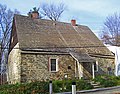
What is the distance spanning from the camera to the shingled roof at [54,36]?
27734 millimetres

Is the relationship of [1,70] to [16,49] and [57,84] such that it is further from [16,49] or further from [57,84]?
[57,84]

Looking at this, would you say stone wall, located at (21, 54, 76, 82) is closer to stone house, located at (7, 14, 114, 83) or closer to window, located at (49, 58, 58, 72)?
stone house, located at (7, 14, 114, 83)

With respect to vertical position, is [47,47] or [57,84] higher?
[47,47]

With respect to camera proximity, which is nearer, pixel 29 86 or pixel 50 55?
pixel 29 86

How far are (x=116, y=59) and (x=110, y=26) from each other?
84.8ft

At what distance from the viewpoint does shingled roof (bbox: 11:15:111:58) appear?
27.7m

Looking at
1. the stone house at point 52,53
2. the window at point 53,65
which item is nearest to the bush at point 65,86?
the stone house at point 52,53

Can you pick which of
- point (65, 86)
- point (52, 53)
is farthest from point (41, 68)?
point (65, 86)

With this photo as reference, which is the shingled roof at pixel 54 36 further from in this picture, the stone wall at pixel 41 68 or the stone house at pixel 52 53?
the stone wall at pixel 41 68

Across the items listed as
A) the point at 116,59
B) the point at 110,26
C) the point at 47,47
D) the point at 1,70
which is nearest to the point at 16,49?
the point at 47,47

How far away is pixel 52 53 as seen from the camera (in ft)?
90.0

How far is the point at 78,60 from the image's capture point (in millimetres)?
27656

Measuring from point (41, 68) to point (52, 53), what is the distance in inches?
82.5

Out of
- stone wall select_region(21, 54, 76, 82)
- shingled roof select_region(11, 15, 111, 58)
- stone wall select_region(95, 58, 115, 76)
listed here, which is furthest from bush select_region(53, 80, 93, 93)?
stone wall select_region(95, 58, 115, 76)
